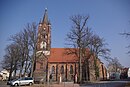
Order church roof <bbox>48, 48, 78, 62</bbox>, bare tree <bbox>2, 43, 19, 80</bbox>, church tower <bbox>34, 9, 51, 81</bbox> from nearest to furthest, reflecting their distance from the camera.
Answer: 1. bare tree <bbox>2, 43, 19, 80</bbox>
2. church tower <bbox>34, 9, 51, 81</bbox>
3. church roof <bbox>48, 48, 78, 62</bbox>

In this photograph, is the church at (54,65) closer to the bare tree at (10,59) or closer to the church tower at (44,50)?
the church tower at (44,50)

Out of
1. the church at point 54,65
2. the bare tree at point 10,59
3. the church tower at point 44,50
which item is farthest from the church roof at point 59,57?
the bare tree at point 10,59

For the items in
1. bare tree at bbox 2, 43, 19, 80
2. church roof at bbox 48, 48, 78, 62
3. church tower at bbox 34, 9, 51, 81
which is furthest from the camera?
church roof at bbox 48, 48, 78, 62

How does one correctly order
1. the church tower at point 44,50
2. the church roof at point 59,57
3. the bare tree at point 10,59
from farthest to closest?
the church roof at point 59,57 → the church tower at point 44,50 → the bare tree at point 10,59

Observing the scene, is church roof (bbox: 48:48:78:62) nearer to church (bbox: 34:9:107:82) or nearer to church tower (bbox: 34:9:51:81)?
church (bbox: 34:9:107:82)

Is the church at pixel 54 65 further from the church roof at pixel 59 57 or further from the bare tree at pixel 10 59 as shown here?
the bare tree at pixel 10 59

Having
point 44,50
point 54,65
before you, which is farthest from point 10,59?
point 54,65

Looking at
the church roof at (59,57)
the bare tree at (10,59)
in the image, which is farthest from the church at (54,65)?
the bare tree at (10,59)

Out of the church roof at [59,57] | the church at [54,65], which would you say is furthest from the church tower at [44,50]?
the church roof at [59,57]

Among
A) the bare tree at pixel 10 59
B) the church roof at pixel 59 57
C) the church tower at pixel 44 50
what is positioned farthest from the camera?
the church roof at pixel 59 57

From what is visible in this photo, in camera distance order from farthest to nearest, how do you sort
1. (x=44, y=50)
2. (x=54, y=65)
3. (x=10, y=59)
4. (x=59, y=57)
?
1. (x=59, y=57)
2. (x=54, y=65)
3. (x=44, y=50)
4. (x=10, y=59)

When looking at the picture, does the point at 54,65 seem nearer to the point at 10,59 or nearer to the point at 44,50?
the point at 44,50

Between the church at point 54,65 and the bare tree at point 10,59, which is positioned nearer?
the bare tree at point 10,59

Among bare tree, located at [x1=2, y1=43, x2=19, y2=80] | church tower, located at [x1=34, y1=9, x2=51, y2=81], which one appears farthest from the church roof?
bare tree, located at [x1=2, y1=43, x2=19, y2=80]
